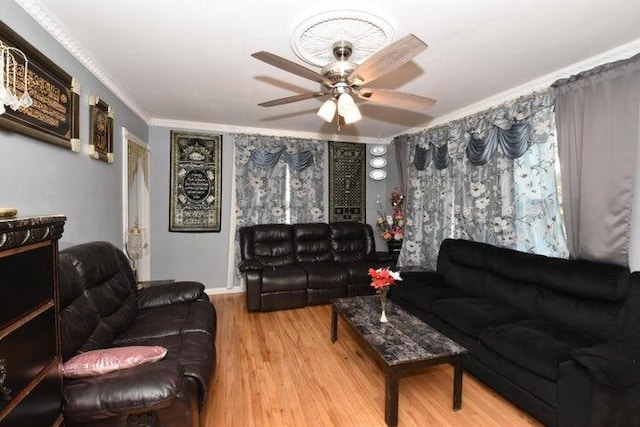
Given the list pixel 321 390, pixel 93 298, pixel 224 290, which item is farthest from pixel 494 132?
pixel 224 290

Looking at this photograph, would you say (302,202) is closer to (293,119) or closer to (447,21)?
(293,119)

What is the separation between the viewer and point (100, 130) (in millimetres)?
2525

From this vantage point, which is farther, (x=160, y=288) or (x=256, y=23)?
(x=160, y=288)

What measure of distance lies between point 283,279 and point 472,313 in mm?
2199

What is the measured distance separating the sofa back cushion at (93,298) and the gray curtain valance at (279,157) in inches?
94.7

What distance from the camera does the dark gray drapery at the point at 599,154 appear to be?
2.11 meters

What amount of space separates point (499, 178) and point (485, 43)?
1.51 m

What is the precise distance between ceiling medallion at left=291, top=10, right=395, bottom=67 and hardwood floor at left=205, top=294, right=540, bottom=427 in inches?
92.5

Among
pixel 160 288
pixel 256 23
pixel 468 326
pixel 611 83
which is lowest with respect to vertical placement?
pixel 468 326

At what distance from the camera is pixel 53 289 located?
3.91 feet

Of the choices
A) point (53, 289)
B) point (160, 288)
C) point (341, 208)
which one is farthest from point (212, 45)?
point (341, 208)

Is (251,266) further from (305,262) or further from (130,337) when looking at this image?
(130,337)

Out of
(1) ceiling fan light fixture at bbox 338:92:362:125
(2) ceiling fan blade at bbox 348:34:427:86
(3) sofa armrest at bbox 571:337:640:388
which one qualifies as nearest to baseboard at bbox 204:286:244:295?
(1) ceiling fan light fixture at bbox 338:92:362:125

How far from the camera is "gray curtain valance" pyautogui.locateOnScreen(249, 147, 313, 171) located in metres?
4.57
